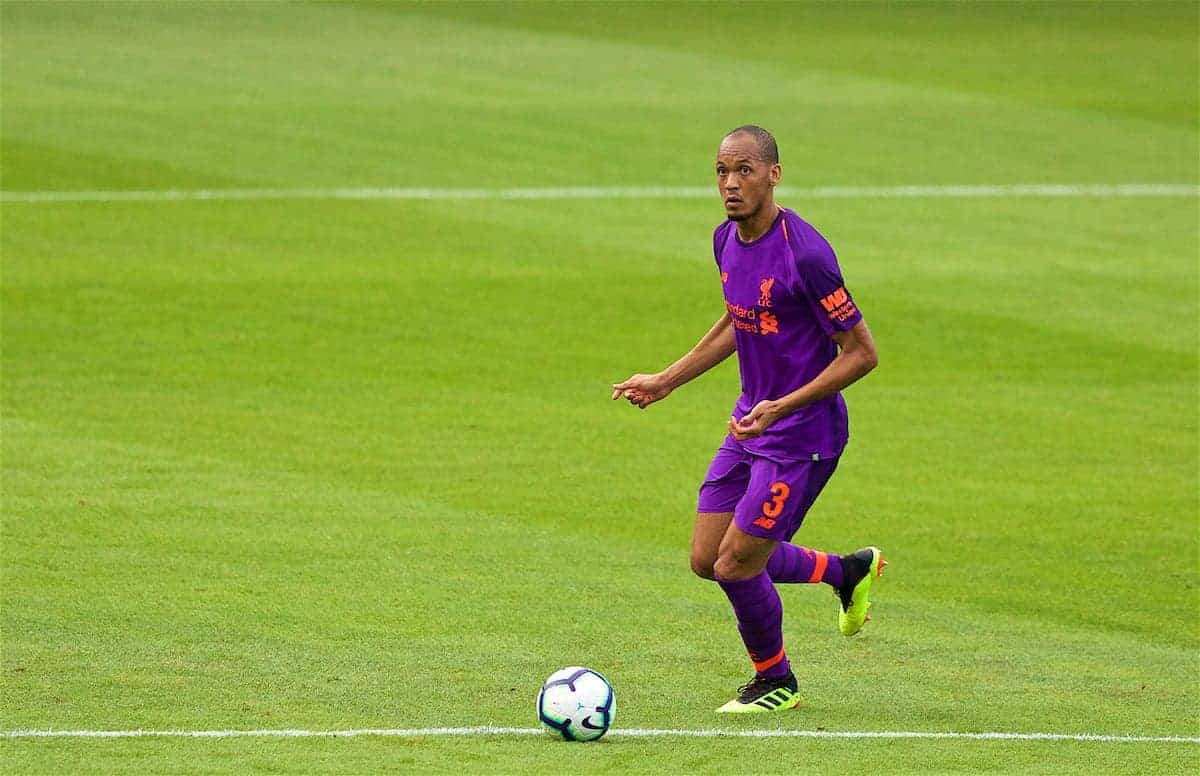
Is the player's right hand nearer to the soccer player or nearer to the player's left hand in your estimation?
the soccer player

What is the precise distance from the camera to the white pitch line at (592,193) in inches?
890

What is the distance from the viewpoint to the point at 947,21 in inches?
1351

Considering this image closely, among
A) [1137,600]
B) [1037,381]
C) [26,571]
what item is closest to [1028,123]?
[1037,381]

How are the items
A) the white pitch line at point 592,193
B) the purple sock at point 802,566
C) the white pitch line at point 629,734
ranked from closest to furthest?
the white pitch line at point 629,734 → the purple sock at point 802,566 → the white pitch line at point 592,193

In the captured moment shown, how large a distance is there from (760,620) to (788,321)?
1366 millimetres

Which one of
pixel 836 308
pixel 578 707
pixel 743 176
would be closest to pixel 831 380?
pixel 836 308

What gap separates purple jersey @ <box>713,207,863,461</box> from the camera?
311 inches

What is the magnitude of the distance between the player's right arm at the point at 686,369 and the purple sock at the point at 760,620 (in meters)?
0.93

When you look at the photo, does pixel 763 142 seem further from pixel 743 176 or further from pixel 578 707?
pixel 578 707

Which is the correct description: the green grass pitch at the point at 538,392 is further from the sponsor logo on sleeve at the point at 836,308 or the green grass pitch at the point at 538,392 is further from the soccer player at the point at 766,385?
the sponsor logo on sleeve at the point at 836,308

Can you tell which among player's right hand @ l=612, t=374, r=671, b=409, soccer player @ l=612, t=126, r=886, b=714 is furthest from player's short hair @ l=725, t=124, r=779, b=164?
player's right hand @ l=612, t=374, r=671, b=409

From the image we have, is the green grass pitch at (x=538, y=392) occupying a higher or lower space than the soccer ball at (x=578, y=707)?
higher

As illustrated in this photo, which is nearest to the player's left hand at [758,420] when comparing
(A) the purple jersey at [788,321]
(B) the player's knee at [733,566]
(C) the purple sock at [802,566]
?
(A) the purple jersey at [788,321]

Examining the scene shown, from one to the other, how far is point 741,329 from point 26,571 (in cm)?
465
